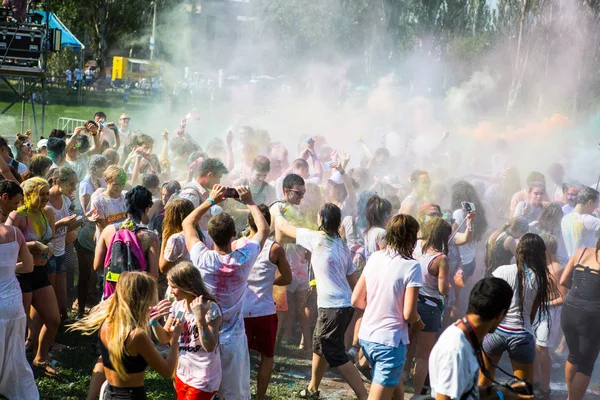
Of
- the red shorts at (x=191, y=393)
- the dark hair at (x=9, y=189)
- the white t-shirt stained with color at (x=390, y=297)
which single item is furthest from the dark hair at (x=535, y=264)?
the dark hair at (x=9, y=189)

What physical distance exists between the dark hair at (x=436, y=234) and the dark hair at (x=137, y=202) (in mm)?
2073

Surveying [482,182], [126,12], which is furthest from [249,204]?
[126,12]

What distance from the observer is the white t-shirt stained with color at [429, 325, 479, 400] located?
10.5 ft

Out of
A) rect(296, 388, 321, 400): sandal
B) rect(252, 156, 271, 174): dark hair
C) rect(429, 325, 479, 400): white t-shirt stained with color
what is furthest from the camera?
rect(252, 156, 271, 174): dark hair

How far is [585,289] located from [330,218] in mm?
2058

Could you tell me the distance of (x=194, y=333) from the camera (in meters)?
4.11

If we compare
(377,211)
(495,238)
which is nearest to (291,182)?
(377,211)

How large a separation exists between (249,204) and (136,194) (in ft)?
3.01

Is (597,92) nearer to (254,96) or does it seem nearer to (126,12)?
(254,96)

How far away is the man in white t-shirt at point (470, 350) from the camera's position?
322cm

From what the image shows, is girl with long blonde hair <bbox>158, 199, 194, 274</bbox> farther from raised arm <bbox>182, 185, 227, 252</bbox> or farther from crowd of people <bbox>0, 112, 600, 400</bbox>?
raised arm <bbox>182, 185, 227, 252</bbox>

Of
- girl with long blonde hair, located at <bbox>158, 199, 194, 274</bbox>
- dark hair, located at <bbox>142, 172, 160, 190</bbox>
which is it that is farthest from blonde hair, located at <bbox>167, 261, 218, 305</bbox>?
dark hair, located at <bbox>142, 172, 160, 190</bbox>

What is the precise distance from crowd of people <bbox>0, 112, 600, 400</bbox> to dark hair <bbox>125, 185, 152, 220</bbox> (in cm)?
1

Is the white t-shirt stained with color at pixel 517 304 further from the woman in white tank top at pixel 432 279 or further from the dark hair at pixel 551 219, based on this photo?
the dark hair at pixel 551 219
